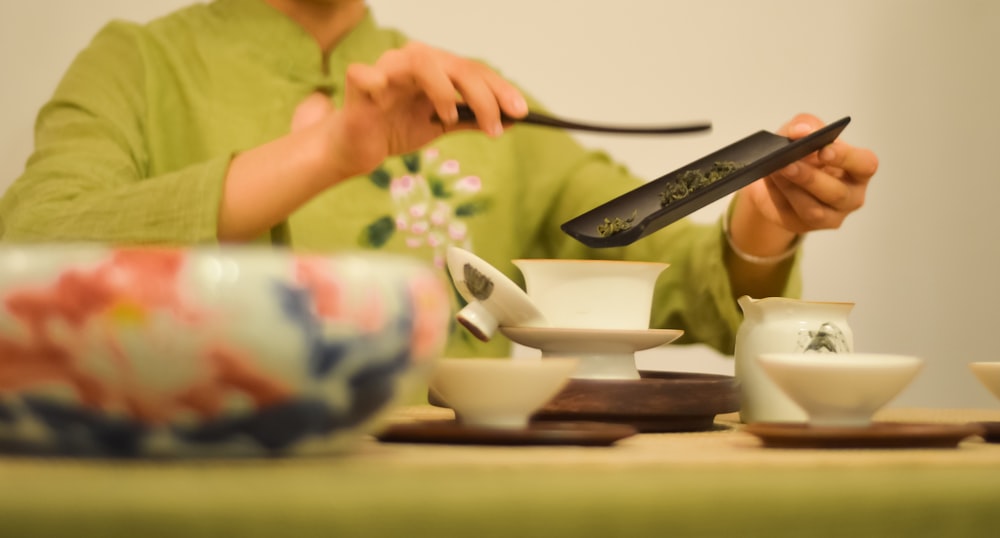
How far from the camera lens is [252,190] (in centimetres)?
81

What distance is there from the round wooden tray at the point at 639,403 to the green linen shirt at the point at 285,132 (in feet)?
1.45

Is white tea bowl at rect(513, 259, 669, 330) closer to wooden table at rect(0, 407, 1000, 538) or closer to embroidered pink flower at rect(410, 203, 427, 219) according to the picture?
wooden table at rect(0, 407, 1000, 538)

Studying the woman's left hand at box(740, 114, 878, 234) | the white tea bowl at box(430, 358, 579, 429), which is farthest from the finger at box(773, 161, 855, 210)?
the white tea bowl at box(430, 358, 579, 429)

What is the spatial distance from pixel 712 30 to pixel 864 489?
4.64 feet

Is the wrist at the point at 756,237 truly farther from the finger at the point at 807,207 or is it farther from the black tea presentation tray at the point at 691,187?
the black tea presentation tray at the point at 691,187

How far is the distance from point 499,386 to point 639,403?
0.41 feet

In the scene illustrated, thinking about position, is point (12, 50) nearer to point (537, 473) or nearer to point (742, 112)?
point (742, 112)

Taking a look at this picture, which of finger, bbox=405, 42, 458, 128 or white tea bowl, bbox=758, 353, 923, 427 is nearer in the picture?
white tea bowl, bbox=758, 353, 923, 427

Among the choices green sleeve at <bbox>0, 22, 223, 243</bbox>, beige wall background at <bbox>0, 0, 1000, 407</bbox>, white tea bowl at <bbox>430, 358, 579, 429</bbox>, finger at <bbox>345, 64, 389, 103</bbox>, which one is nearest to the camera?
white tea bowl at <bbox>430, 358, 579, 429</bbox>

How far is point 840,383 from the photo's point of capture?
19.3 inches

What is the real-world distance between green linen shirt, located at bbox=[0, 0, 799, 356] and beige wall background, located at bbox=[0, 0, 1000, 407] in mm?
304

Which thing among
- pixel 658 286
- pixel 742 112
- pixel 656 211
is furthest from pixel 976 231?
pixel 656 211

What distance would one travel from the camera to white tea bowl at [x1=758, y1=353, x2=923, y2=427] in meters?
0.49

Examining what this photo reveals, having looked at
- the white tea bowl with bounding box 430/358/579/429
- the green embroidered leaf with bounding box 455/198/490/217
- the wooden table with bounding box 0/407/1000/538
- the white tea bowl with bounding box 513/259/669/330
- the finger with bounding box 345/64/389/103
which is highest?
the finger with bounding box 345/64/389/103
